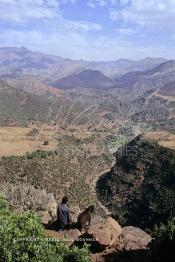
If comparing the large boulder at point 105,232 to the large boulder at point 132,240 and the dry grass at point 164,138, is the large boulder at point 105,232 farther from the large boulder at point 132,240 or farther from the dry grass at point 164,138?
the dry grass at point 164,138

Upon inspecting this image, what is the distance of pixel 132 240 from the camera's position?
2397 centimetres


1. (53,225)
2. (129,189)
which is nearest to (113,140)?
(129,189)

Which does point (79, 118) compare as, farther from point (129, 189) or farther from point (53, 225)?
point (53, 225)

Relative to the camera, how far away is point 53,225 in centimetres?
2525

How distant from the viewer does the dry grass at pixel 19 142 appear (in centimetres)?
9243

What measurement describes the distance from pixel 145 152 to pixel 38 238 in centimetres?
7637

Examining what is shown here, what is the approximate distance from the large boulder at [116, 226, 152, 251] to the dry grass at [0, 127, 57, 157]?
64.0m

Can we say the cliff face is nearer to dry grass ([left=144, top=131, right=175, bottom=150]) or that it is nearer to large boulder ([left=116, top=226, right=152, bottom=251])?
dry grass ([left=144, top=131, right=175, bottom=150])

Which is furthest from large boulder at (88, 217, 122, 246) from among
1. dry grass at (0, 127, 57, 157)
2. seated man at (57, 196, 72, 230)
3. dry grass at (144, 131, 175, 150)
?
dry grass at (144, 131, 175, 150)

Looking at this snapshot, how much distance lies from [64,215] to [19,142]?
265ft

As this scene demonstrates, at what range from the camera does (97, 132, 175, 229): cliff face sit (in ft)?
229

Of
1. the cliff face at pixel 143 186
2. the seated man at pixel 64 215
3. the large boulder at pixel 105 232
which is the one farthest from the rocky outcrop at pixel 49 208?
the cliff face at pixel 143 186

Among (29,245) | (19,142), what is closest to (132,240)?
(29,245)

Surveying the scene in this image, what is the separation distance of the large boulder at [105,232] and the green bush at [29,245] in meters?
5.13
